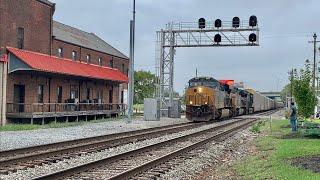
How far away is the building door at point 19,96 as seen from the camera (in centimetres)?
3600

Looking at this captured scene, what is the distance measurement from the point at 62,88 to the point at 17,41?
6636 mm

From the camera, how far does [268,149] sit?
725 inches

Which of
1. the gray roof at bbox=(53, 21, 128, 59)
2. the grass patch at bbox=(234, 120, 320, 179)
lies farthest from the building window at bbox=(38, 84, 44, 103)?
the grass patch at bbox=(234, 120, 320, 179)

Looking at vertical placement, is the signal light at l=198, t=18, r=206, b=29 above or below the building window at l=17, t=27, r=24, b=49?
above

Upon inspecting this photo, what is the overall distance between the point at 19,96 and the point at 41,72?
235 centimetres

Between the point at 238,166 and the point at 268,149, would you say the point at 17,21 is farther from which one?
the point at 238,166

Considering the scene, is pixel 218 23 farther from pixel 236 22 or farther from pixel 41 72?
pixel 41 72

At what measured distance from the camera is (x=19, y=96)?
120 feet

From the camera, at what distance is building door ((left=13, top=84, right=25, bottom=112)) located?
36.0 m

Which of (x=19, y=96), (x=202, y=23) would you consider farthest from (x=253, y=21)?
(x=19, y=96)

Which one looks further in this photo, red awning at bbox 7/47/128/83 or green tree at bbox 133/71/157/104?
green tree at bbox 133/71/157/104

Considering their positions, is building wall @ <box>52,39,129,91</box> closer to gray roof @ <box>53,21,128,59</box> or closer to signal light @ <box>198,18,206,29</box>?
gray roof @ <box>53,21,128,59</box>

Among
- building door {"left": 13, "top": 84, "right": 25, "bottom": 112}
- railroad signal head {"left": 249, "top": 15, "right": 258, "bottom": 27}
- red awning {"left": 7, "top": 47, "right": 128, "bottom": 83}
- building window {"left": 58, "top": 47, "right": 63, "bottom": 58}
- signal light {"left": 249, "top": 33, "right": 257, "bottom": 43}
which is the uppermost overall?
railroad signal head {"left": 249, "top": 15, "right": 258, "bottom": 27}

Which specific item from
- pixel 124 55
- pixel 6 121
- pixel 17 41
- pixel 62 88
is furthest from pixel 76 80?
pixel 124 55
